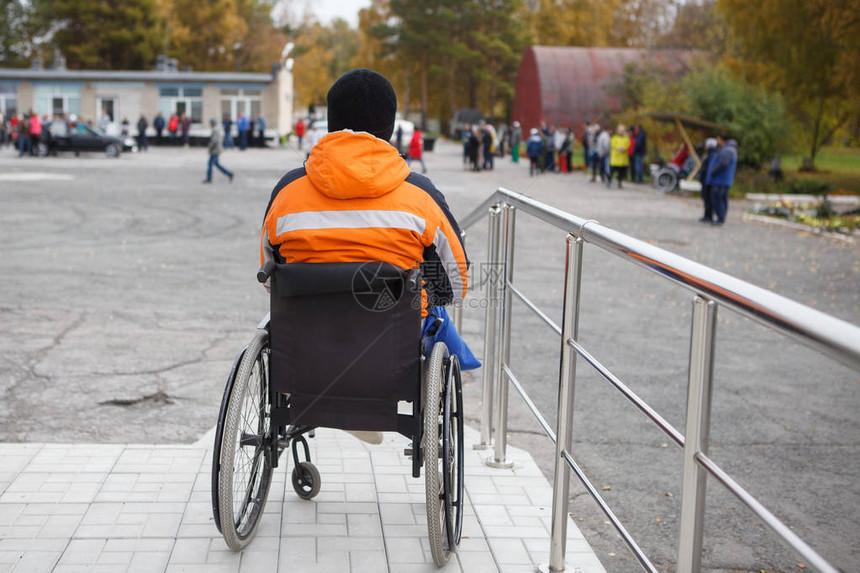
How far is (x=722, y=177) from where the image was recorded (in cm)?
1791

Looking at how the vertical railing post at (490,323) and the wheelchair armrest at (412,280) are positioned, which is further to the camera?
the vertical railing post at (490,323)

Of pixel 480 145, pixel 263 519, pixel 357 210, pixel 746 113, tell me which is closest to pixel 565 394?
pixel 357 210

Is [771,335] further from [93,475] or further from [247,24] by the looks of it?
[247,24]

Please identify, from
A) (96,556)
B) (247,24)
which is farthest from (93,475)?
(247,24)

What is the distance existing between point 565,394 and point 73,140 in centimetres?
3567

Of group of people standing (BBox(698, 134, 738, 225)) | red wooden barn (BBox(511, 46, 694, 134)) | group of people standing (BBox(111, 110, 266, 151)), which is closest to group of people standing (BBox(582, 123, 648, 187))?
group of people standing (BBox(698, 134, 738, 225))

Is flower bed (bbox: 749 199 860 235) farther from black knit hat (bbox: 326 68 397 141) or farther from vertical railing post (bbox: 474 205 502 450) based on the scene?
black knit hat (bbox: 326 68 397 141)

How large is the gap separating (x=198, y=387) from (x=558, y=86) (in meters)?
42.0

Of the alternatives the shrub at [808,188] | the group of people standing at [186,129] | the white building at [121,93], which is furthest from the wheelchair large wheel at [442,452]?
the white building at [121,93]

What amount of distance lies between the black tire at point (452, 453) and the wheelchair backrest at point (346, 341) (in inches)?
5.1

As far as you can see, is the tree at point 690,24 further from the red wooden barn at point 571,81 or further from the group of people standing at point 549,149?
the group of people standing at point 549,149

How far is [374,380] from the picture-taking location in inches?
122

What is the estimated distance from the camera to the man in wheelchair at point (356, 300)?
10.0 ft

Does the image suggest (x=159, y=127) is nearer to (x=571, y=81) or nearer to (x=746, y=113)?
(x=571, y=81)
